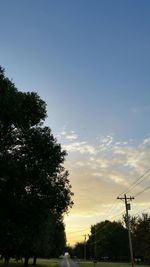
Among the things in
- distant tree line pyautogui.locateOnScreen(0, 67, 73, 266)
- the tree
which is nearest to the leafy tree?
the tree

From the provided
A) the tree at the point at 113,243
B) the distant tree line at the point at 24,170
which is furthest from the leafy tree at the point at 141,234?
the distant tree line at the point at 24,170

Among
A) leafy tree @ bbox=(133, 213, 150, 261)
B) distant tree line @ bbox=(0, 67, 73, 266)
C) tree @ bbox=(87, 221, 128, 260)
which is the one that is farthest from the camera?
tree @ bbox=(87, 221, 128, 260)

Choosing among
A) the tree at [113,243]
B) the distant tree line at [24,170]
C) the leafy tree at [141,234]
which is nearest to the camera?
the distant tree line at [24,170]

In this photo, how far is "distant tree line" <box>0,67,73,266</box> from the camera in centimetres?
3138

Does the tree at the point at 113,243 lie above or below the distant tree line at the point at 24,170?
above

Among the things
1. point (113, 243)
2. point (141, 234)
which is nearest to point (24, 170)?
point (141, 234)

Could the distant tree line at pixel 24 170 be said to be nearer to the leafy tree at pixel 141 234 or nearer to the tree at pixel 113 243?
the leafy tree at pixel 141 234

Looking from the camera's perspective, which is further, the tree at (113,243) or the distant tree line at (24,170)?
the tree at (113,243)

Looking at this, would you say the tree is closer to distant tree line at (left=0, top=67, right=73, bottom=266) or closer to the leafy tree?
the leafy tree

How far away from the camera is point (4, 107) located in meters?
31.6

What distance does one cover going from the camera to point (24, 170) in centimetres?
3167

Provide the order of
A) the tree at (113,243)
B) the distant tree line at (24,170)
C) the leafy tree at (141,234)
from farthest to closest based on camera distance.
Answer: the tree at (113,243)
the leafy tree at (141,234)
the distant tree line at (24,170)

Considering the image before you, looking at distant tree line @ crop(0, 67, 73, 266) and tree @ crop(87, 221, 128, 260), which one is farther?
tree @ crop(87, 221, 128, 260)

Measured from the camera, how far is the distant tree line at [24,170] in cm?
3138
